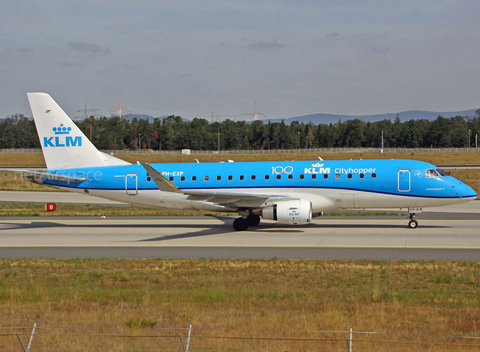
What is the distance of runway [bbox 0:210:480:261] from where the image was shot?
23.7m

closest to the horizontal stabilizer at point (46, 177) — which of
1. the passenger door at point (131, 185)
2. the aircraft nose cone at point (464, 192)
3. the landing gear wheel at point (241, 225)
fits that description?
the passenger door at point (131, 185)

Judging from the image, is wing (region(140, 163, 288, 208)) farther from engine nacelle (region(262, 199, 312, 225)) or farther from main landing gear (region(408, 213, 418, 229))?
main landing gear (region(408, 213, 418, 229))

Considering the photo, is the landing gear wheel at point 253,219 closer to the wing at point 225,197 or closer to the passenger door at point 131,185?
the wing at point 225,197

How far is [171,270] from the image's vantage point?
66.2 ft

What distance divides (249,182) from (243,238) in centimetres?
440

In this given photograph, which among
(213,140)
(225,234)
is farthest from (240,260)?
(213,140)

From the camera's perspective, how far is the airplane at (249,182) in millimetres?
29781

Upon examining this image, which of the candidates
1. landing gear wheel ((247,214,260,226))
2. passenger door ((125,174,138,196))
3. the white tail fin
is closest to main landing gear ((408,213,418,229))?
landing gear wheel ((247,214,260,226))

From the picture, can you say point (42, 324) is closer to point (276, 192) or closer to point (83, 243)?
point (83, 243)

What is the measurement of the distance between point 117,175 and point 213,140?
16439 cm

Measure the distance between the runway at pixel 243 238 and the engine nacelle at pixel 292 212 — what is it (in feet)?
3.04

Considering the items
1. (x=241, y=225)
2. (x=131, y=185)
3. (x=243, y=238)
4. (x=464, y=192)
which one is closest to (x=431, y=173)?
(x=464, y=192)

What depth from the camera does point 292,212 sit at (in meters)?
28.5

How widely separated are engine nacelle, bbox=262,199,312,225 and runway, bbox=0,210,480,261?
0.93 m
